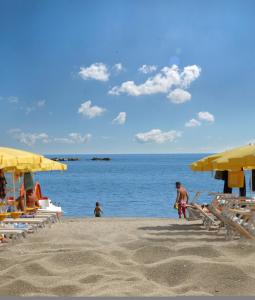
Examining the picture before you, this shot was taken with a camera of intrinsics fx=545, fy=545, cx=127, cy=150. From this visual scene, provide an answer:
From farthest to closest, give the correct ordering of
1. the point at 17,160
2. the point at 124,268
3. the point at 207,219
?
the point at 207,219 → the point at 17,160 → the point at 124,268

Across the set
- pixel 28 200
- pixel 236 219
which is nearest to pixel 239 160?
pixel 236 219

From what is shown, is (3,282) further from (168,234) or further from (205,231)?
(205,231)

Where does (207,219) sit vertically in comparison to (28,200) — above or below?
below

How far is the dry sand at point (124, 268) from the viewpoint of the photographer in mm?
5672

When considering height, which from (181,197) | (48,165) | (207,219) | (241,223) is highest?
(48,165)

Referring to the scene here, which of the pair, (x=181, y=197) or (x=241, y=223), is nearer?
(x=241, y=223)

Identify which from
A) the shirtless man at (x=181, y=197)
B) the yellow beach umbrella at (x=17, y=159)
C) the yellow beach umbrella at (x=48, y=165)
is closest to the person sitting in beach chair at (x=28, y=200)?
the yellow beach umbrella at (x=48, y=165)

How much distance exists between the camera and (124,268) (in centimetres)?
675

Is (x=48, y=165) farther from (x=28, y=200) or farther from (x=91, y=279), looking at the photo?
(x=91, y=279)

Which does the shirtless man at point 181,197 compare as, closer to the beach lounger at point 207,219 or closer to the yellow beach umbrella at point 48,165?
the beach lounger at point 207,219

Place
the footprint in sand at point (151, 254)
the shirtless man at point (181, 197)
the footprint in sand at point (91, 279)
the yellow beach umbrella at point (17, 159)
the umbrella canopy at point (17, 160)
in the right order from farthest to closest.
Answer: the shirtless man at point (181, 197) → the yellow beach umbrella at point (17, 159) → the umbrella canopy at point (17, 160) → the footprint in sand at point (151, 254) → the footprint in sand at point (91, 279)

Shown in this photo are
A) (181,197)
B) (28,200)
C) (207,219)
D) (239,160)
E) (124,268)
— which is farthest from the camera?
(181,197)

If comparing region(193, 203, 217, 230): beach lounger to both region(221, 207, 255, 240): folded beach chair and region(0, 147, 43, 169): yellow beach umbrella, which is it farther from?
region(0, 147, 43, 169): yellow beach umbrella

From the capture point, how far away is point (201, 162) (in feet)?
43.3
